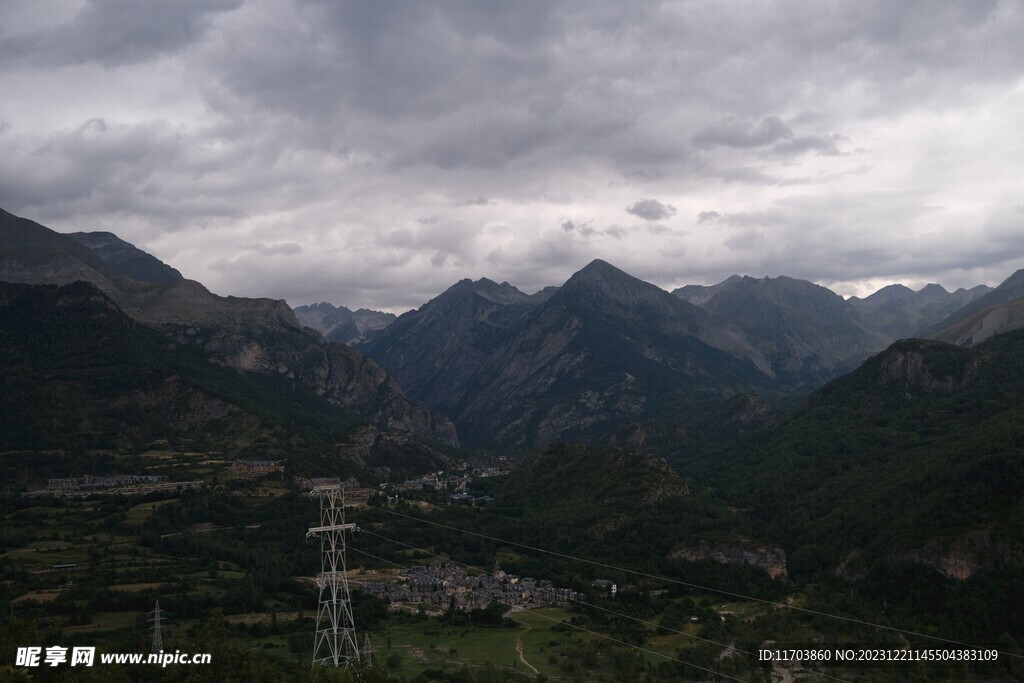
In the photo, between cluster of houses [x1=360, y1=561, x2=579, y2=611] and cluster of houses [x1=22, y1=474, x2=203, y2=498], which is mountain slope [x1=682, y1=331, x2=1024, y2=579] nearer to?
cluster of houses [x1=360, y1=561, x2=579, y2=611]

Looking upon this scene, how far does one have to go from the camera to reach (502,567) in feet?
475

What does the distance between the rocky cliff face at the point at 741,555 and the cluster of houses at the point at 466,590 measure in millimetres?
27121

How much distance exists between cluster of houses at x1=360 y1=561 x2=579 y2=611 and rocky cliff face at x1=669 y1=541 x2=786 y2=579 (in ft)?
89.0

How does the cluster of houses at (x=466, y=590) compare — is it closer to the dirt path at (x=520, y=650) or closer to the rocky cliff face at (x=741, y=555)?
the dirt path at (x=520, y=650)

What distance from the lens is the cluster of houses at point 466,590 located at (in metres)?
124

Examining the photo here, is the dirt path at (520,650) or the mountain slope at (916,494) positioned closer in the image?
the dirt path at (520,650)

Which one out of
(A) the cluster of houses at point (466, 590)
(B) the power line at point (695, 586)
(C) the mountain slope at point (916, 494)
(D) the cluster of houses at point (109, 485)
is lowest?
(A) the cluster of houses at point (466, 590)

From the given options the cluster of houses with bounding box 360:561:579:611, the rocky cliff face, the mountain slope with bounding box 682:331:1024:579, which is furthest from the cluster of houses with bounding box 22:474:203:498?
the mountain slope with bounding box 682:331:1024:579

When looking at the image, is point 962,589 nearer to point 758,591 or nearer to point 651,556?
point 758,591

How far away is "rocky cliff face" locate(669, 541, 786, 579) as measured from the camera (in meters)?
136

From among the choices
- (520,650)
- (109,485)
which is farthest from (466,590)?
(109,485)

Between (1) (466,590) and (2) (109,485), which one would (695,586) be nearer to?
(1) (466,590)

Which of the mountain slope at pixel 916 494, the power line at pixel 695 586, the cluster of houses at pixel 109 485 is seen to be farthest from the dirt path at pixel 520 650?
the cluster of houses at pixel 109 485

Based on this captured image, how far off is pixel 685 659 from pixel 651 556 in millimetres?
50813
